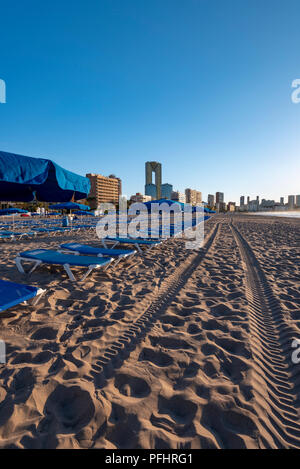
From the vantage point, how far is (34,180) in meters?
2.56

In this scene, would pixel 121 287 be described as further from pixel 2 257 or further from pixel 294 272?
pixel 2 257

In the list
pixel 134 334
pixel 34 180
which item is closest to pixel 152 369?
pixel 134 334

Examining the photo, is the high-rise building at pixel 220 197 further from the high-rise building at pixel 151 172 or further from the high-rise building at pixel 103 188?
the high-rise building at pixel 103 188

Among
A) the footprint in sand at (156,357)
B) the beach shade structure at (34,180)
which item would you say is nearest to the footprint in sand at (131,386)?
the footprint in sand at (156,357)

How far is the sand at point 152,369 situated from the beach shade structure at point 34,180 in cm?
161

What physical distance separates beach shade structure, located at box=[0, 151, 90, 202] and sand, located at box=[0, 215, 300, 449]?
1611 mm

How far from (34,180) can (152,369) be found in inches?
93.5

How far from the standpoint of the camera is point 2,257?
643cm

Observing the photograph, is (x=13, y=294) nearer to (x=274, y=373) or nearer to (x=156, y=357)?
(x=156, y=357)

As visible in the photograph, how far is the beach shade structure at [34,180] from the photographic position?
90.1 inches

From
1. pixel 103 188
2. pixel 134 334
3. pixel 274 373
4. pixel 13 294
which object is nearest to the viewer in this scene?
pixel 274 373

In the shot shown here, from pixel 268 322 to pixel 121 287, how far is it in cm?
236

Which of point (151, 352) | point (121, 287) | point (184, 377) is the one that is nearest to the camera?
point (184, 377)
